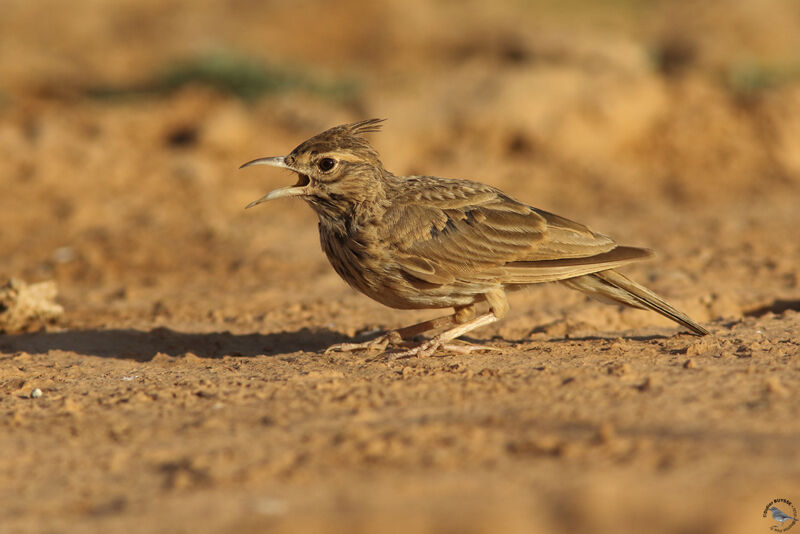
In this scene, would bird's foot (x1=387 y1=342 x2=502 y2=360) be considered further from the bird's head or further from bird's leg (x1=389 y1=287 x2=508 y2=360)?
the bird's head

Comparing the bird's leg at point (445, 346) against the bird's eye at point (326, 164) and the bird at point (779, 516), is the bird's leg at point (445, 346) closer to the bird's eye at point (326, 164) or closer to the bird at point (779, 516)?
the bird's eye at point (326, 164)

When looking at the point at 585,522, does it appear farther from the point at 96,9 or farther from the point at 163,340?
the point at 96,9

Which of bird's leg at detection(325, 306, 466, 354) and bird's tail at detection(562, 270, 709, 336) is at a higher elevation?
bird's tail at detection(562, 270, 709, 336)

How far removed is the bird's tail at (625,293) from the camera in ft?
16.8

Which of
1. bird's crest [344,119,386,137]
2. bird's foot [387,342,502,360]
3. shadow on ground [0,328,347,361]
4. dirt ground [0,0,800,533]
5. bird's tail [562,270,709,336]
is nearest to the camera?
dirt ground [0,0,800,533]

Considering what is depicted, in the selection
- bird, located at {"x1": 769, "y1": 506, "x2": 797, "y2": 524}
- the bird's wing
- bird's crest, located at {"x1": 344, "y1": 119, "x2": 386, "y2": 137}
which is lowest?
bird, located at {"x1": 769, "y1": 506, "x2": 797, "y2": 524}

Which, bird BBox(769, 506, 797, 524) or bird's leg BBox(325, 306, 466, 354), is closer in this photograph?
bird BBox(769, 506, 797, 524)

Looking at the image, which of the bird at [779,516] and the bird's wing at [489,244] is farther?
the bird's wing at [489,244]

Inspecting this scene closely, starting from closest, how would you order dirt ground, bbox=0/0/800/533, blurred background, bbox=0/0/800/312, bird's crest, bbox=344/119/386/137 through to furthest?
dirt ground, bbox=0/0/800/533 → bird's crest, bbox=344/119/386/137 → blurred background, bbox=0/0/800/312

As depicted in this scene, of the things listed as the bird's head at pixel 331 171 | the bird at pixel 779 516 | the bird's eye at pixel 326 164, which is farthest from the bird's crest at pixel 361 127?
the bird at pixel 779 516

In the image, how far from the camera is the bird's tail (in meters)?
5.13

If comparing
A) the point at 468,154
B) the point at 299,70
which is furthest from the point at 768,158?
the point at 299,70

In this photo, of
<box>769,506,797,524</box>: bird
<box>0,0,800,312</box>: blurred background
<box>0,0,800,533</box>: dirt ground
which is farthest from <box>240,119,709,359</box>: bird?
<box>0,0,800,312</box>: blurred background

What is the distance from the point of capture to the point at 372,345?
542 centimetres
